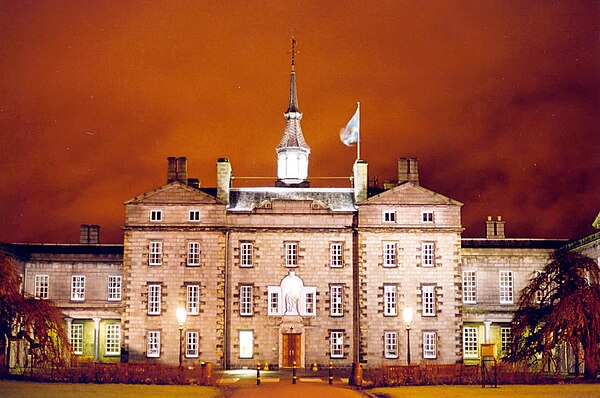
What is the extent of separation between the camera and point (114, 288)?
65.4 m

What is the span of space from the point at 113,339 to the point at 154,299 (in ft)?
22.0

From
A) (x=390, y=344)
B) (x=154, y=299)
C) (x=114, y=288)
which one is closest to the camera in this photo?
(x=390, y=344)

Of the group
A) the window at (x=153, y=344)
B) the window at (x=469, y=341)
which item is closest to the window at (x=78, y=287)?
the window at (x=153, y=344)

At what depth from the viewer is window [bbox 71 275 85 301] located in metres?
65.1

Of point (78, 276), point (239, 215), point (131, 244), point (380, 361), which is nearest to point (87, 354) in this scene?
point (78, 276)

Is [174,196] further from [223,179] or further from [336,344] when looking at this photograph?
[336,344]

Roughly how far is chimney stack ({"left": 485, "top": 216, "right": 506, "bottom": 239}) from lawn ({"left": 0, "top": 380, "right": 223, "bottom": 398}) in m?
32.6

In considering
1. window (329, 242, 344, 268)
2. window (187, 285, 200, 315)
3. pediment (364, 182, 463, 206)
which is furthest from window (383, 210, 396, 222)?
window (187, 285, 200, 315)

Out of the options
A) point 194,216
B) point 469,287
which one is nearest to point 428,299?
point 469,287

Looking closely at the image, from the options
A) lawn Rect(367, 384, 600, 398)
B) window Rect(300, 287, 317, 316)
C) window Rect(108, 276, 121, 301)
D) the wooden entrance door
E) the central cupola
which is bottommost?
lawn Rect(367, 384, 600, 398)

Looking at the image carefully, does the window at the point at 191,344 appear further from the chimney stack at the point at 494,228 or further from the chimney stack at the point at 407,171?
the chimney stack at the point at 494,228

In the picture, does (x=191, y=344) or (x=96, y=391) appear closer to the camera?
(x=96, y=391)

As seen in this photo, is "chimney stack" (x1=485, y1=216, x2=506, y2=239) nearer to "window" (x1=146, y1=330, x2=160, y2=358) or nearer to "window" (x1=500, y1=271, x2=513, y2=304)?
"window" (x1=500, y1=271, x2=513, y2=304)

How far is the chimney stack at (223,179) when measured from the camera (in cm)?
6191
